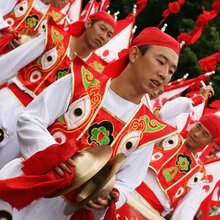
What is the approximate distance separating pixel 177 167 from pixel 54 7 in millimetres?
2708

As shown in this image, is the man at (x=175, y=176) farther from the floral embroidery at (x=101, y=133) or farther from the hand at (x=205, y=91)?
the floral embroidery at (x=101, y=133)

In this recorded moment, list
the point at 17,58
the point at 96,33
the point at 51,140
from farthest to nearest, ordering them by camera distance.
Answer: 1. the point at 96,33
2. the point at 17,58
3. the point at 51,140

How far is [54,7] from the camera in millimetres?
6320

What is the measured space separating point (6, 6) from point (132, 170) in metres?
2.99

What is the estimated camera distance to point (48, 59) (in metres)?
3.94

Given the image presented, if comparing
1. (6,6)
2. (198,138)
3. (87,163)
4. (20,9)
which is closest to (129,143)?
(87,163)

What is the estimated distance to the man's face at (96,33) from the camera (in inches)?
166

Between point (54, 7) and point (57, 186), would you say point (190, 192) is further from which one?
point (54, 7)

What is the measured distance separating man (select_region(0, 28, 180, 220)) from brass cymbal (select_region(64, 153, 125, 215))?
201 mm

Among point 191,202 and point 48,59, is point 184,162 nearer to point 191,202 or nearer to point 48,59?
point 191,202

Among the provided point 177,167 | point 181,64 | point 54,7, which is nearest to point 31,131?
point 177,167

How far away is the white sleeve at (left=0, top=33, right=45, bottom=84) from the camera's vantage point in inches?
148

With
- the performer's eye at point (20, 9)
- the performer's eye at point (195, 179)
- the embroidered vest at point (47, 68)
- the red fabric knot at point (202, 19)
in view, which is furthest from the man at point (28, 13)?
the performer's eye at point (195, 179)

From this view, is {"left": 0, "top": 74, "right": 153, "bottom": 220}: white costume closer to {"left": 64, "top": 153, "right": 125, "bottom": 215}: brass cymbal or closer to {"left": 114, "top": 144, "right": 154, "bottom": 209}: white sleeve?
{"left": 114, "top": 144, "right": 154, "bottom": 209}: white sleeve
